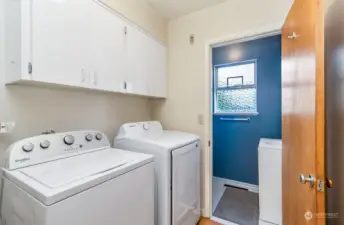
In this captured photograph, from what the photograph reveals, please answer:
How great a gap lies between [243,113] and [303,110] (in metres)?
2.04

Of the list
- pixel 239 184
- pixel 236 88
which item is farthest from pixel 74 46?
pixel 239 184

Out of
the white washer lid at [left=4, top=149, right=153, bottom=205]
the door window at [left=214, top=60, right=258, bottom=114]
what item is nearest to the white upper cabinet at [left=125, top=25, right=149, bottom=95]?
the white washer lid at [left=4, top=149, right=153, bottom=205]

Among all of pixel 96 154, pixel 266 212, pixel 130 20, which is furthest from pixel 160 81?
pixel 266 212

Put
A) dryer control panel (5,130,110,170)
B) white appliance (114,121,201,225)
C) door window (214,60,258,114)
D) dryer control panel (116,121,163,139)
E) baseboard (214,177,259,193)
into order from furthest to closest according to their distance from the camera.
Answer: door window (214,60,258,114) → baseboard (214,177,259,193) → dryer control panel (116,121,163,139) → white appliance (114,121,201,225) → dryer control panel (5,130,110,170)

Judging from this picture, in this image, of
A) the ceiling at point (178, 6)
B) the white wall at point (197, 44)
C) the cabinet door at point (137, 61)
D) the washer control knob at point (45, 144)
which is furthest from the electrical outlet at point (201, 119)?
the washer control knob at point (45, 144)

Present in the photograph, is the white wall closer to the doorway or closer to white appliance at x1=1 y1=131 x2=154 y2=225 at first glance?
the doorway

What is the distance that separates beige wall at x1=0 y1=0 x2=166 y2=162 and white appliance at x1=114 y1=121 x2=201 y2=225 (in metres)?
0.30

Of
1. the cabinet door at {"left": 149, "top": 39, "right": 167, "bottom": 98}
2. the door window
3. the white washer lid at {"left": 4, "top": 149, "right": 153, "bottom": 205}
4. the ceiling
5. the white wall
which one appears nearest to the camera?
the white washer lid at {"left": 4, "top": 149, "right": 153, "bottom": 205}

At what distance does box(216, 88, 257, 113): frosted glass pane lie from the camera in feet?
9.95

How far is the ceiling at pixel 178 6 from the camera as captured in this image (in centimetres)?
206

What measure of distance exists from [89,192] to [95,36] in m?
1.20

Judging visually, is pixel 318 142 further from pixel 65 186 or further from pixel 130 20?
pixel 130 20

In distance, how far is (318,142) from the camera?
858 mm

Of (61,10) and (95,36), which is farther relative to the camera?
(95,36)
